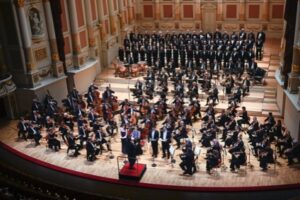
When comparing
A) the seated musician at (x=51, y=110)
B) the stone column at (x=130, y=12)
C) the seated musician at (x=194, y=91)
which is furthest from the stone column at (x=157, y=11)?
the seated musician at (x=51, y=110)

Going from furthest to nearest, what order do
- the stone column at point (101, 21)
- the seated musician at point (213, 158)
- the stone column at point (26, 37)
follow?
the stone column at point (101, 21)
the stone column at point (26, 37)
the seated musician at point (213, 158)

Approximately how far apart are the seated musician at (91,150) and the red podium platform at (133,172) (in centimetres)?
137

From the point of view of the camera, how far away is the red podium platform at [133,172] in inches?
493

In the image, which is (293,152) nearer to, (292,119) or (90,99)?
(292,119)

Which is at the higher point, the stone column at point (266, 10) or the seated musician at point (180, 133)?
the stone column at point (266, 10)

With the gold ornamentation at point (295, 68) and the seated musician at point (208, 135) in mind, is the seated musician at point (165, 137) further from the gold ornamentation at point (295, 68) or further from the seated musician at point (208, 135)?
the gold ornamentation at point (295, 68)

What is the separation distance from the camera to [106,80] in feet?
68.6

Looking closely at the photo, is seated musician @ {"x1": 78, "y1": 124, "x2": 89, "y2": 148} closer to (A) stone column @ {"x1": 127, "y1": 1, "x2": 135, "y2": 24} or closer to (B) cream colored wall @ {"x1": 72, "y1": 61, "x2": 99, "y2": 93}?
(B) cream colored wall @ {"x1": 72, "y1": 61, "x2": 99, "y2": 93}

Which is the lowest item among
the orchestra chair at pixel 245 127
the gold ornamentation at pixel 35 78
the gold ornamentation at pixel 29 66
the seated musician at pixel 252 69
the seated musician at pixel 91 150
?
the orchestra chair at pixel 245 127

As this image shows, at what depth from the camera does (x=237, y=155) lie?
12555 mm

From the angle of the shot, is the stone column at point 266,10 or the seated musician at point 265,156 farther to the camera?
the stone column at point 266,10

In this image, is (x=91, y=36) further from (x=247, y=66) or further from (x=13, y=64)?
(x=247, y=66)

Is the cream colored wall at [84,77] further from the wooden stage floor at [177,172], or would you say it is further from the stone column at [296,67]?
the stone column at [296,67]

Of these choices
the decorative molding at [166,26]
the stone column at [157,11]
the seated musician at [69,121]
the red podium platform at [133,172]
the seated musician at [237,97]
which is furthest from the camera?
the decorative molding at [166,26]
